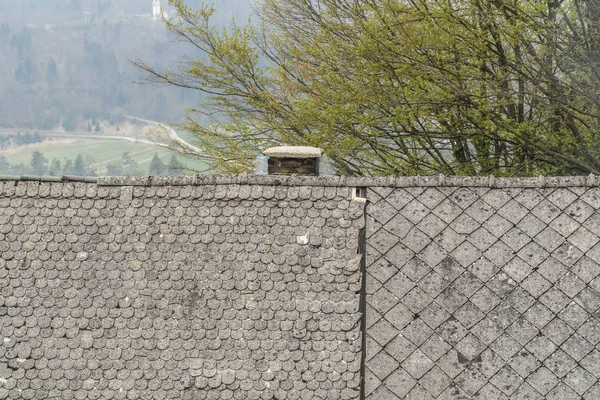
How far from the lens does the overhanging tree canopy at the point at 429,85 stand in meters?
16.5

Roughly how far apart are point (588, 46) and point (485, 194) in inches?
336

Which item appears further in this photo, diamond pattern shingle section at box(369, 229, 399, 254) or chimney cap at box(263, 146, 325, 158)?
chimney cap at box(263, 146, 325, 158)

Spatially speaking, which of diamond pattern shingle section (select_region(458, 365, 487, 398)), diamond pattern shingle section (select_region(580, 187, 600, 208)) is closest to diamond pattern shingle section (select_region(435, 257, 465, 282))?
diamond pattern shingle section (select_region(458, 365, 487, 398))

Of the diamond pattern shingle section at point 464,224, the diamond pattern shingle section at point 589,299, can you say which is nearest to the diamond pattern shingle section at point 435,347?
the diamond pattern shingle section at point 464,224

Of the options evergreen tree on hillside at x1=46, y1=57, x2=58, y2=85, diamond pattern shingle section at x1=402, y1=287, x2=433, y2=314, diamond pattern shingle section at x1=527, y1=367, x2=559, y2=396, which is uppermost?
evergreen tree on hillside at x1=46, y1=57, x2=58, y2=85

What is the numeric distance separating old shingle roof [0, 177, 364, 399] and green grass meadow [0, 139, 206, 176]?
86970 mm

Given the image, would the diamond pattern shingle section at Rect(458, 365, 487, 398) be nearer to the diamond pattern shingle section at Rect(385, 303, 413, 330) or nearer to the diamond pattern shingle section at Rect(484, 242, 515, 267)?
the diamond pattern shingle section at Rect(385, 303, 413, 330)

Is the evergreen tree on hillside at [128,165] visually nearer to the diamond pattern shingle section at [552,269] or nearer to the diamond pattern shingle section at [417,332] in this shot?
the diamond pattern shingle section at [417,332]

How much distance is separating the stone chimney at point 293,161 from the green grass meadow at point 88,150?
86.1 metres

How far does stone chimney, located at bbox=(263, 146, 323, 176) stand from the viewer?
10266 mm

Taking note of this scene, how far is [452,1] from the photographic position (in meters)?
17.3

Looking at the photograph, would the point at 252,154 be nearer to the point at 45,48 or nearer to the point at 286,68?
the point at 286,68

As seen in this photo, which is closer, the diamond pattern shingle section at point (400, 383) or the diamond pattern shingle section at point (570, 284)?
the diamond pattern shingle section at point (400, 383)

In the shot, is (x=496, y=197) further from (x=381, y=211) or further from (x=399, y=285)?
(x=399, y=285)
